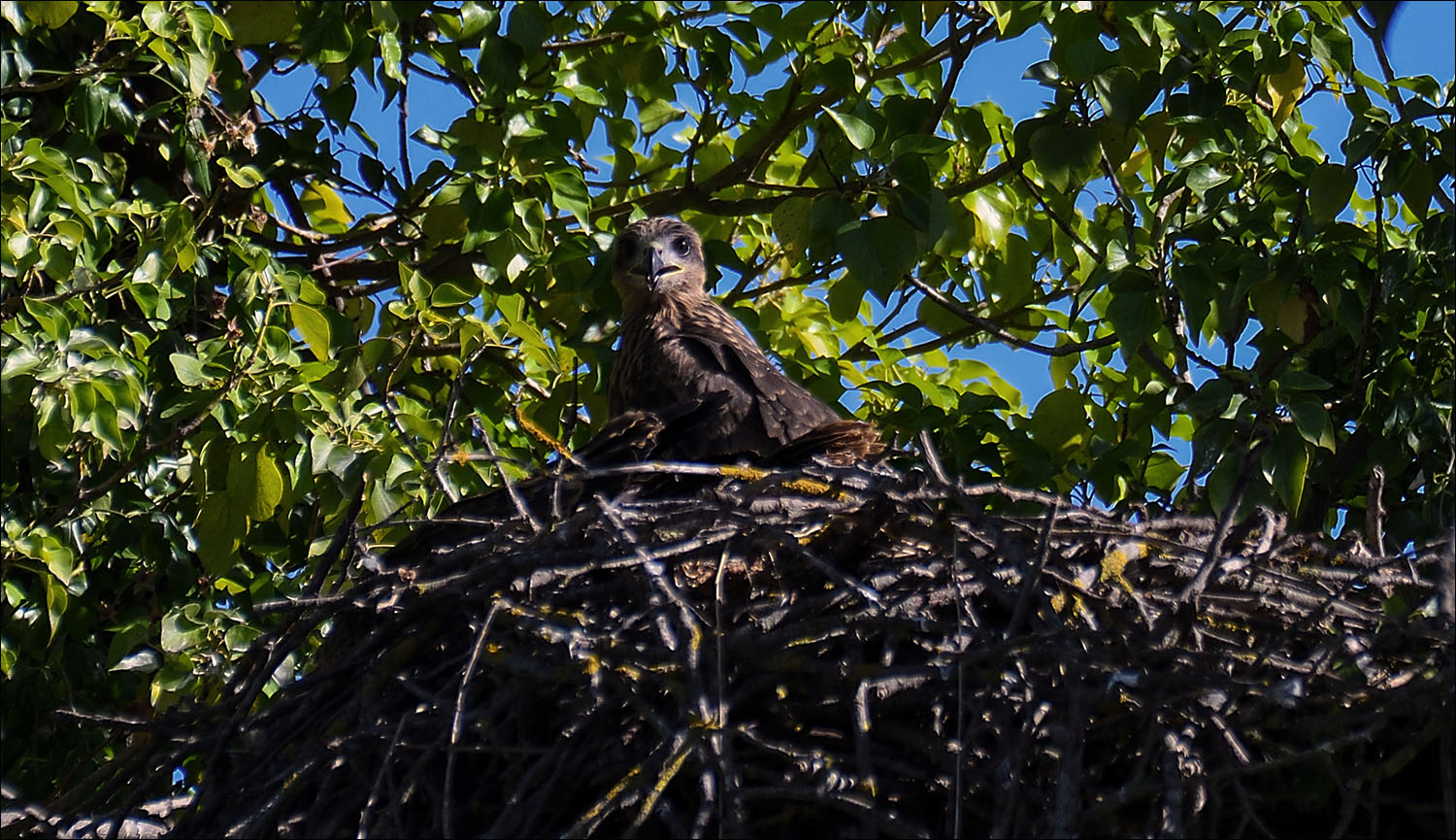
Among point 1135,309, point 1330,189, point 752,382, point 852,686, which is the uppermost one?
point 1330,189

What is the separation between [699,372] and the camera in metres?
5.33

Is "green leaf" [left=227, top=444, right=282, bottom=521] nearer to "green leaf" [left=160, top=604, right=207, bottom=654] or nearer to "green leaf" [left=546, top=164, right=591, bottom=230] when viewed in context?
"green leaf" [left=160, top=604, right=207, bottom=654]

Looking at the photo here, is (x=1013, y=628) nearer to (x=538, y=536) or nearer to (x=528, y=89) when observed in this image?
(x=538, y=536)

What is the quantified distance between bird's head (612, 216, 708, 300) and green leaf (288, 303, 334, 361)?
146cm

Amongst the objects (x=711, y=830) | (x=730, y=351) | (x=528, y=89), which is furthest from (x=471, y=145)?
(x=711, y=830)

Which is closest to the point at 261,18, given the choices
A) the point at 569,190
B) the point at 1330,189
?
the point at 569,190

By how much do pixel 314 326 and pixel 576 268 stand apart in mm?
1006

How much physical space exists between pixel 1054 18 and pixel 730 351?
56.3 inches

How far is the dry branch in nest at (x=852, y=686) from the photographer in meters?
2.65

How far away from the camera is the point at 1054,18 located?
15.8ft

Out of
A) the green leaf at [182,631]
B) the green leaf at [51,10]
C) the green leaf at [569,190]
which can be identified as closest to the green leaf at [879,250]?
the green leaf at [569,190]

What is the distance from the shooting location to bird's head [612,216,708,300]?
616 centimetres

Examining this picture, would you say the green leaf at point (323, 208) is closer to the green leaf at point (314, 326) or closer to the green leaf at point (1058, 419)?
the green leaf at point (314, 326)

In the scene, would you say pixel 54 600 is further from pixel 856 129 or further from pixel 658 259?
pixel 856 129
